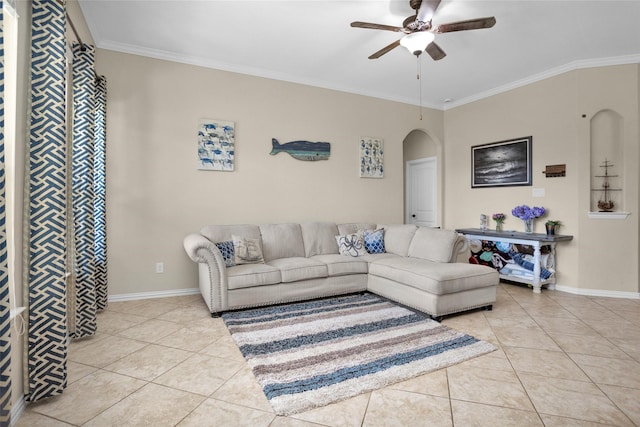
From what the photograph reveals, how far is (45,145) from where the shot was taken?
6.11 feet

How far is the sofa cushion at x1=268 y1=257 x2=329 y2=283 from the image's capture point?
3500mm

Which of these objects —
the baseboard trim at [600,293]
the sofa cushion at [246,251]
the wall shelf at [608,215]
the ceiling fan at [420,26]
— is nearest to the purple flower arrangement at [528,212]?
the wall shelf at [608,215]

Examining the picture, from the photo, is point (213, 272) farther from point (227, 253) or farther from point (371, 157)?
point (371, 157)

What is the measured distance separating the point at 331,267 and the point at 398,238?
1085 mm

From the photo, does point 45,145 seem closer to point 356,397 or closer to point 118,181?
point 118,181

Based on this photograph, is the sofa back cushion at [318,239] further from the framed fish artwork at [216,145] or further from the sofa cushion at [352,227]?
the framed fish artwork at [216,145]

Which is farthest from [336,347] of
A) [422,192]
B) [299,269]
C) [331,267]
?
[422,192]

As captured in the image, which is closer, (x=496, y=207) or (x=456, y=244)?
(x=456, y=244)

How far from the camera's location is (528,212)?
4.49 meters

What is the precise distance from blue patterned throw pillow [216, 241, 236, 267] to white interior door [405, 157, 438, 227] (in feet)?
12.5

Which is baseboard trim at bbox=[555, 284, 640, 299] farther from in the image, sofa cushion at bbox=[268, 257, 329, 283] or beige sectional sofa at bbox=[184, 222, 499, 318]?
sofa cushion at bbox=[268, 257, 329, 283]

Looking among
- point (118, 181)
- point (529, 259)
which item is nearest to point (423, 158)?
point (529, 259)

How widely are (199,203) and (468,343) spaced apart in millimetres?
3162

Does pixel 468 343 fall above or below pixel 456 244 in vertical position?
below
